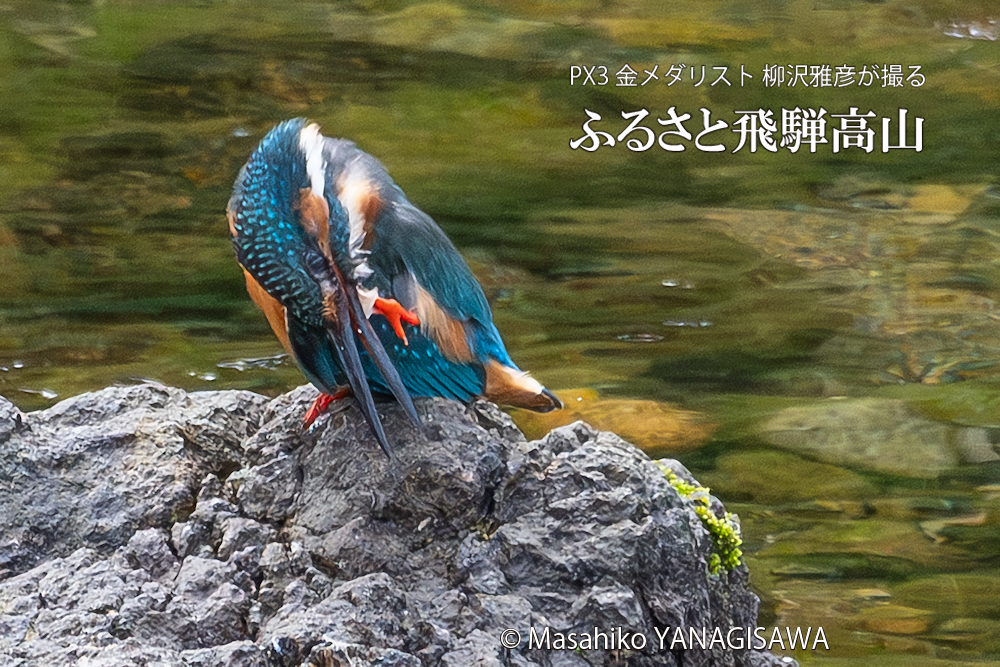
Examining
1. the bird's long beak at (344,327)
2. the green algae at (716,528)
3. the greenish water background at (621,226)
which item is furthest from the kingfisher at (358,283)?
the greenish water background at (621,226)

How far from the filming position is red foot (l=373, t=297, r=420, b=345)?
91.7 inches

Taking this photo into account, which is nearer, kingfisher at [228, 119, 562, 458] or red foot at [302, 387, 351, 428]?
kingfisher at [228, 119, 562, 458]

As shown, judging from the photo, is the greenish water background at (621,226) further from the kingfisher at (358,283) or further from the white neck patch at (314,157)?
the white neck patch at (314,157)

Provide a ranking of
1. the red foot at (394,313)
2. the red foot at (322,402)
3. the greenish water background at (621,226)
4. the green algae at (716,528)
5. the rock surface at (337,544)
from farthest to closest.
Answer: the greenish water background at (621,226) < the green algae at (716,528) < the red foot at (322,402) < the red foot at (394,313) < the rock surface at (337,544)

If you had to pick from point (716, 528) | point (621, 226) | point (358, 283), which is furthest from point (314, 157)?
point (621, 226)

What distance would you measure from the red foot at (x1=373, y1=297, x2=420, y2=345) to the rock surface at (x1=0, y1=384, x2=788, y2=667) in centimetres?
22

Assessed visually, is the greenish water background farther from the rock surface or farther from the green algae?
the rock surface

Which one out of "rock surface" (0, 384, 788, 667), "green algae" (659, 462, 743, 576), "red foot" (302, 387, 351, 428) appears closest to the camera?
"rock surface" (0, 384, 788, 667)

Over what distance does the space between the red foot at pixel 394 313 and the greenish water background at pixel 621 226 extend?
2300mm

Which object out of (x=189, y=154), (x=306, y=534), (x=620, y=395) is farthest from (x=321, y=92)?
(x=306, y=534)

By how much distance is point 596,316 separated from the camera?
19.1ft

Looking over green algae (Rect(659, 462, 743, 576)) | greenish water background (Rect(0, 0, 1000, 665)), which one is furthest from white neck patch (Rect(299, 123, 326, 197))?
greenish water background (Rect(0, 0, 1000, 665))

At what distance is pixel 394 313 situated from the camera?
92.4 inches

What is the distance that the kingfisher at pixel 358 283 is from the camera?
2.21m
